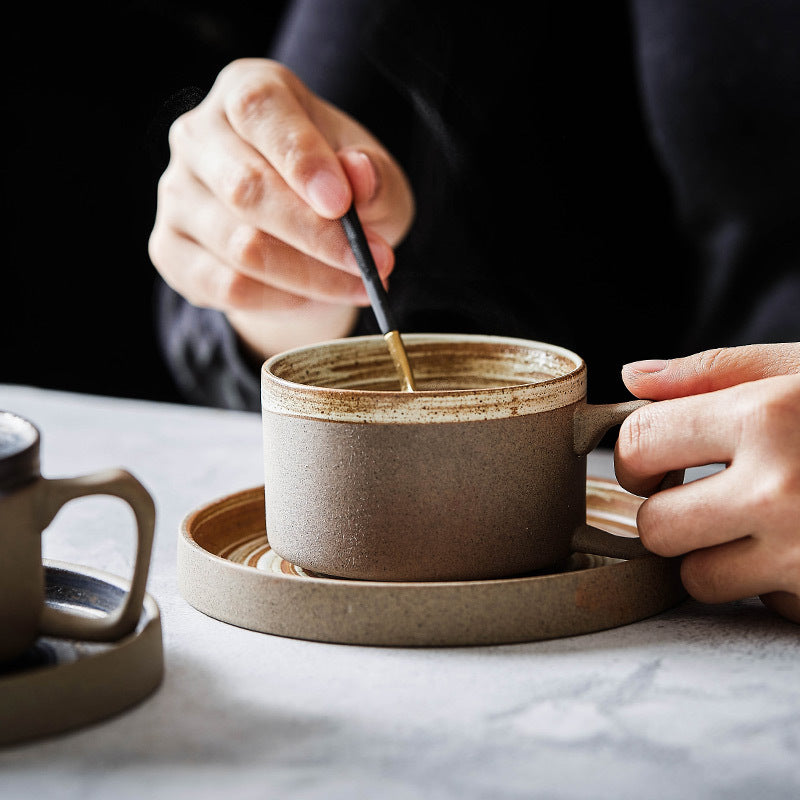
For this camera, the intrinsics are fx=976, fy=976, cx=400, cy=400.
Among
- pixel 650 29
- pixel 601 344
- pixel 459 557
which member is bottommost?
pixel 601 344

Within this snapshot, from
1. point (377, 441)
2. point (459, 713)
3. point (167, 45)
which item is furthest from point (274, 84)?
point (167, 45)

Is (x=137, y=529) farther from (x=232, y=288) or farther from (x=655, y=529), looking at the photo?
(x=232, y=288)

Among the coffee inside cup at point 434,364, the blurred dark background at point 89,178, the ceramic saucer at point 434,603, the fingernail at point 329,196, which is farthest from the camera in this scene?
the blurred dark background at point 89,178

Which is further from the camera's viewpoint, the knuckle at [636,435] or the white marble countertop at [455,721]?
the knuckle at [636,435]

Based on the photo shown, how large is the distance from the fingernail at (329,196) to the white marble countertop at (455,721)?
33 cm

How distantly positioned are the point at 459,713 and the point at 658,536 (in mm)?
168

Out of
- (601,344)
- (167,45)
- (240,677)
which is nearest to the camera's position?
(240,677)

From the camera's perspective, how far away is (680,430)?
542 mm

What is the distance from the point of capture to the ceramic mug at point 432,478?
20.4 inches

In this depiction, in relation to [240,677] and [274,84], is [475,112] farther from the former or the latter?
[240,677]

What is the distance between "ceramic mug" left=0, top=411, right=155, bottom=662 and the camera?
0.42 m

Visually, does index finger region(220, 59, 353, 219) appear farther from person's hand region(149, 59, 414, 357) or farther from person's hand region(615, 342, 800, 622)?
person's hand region(615, 342, 800, 622)

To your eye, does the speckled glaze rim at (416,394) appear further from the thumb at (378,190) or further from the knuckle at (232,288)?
the knuckle at (232,288)

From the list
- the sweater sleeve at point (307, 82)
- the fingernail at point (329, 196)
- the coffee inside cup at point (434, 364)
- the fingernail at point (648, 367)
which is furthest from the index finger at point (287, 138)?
the sweater sleeve at point (307, 82)
